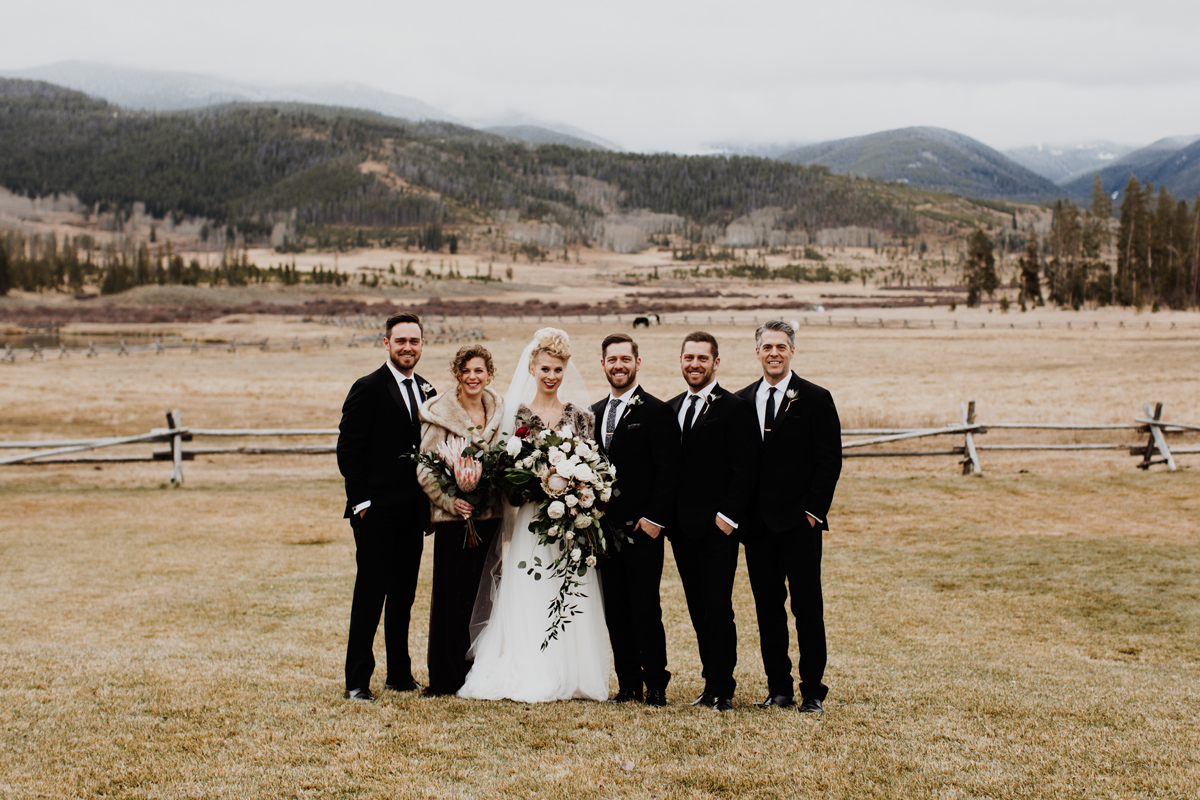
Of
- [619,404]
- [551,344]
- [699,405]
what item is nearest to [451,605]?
[619,404]

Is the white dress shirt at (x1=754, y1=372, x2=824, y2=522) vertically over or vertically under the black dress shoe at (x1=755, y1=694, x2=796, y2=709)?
over

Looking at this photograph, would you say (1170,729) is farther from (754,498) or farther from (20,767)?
(20,767)

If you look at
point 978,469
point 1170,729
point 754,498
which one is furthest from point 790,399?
point 978,469

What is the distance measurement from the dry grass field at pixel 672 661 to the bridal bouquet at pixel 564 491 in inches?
35.1

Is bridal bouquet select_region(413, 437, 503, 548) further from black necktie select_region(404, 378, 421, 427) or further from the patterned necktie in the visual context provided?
the patterned necktie

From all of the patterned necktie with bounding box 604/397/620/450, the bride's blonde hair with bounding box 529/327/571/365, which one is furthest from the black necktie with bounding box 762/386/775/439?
the bride's blonde hair with bounding box 529/327/571/365

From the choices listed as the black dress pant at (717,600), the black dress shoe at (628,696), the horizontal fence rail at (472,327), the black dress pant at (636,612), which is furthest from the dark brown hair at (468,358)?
the horizontal fence rail at (472,327)

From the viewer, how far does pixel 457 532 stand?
5410mm

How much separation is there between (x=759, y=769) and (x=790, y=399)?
2144 mm

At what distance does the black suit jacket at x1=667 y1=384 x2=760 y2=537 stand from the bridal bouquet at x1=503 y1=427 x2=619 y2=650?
483 millimetres

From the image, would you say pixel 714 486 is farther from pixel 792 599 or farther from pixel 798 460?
pixel 792 599

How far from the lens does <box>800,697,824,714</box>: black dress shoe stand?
17.0ft

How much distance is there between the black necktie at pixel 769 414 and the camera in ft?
17.7

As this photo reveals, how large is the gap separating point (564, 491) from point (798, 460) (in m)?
1.49
